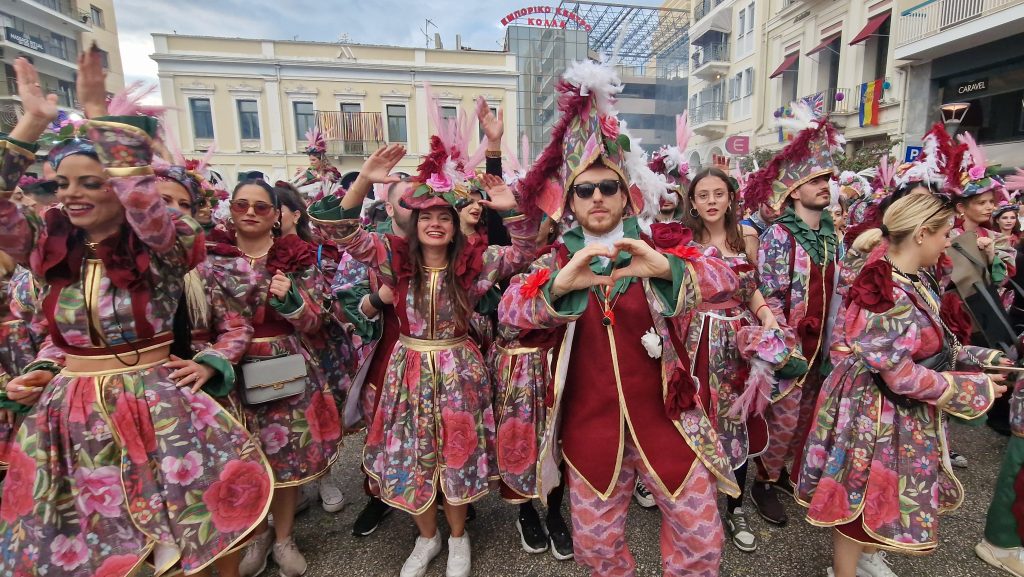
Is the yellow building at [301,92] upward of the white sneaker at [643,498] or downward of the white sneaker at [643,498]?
upward

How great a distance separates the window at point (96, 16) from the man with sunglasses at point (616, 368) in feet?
133

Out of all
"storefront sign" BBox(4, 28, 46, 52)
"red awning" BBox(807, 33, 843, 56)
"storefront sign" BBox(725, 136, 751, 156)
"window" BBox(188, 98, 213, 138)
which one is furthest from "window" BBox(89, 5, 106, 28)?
"red awning" BBox(807, 33, 843, 56)

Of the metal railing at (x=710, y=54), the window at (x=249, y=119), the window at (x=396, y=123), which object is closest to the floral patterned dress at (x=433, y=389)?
the window at (x=396, y=123)

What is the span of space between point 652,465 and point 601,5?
33.6 meters

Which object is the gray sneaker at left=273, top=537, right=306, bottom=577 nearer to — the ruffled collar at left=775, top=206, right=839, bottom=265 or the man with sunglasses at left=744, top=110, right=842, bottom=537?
the man with sunglasses at left=744, top=110, right=842, bottom=537

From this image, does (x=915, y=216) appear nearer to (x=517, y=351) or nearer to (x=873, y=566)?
(x=873, y=566)

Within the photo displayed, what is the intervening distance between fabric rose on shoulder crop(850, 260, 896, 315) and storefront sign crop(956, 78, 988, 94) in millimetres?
15654

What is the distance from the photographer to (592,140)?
209 centimetres

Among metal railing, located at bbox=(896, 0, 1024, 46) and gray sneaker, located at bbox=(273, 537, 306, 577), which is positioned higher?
metal railing, located at bbox=(896, 0, 1024, 46)

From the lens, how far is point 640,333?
2.11 m

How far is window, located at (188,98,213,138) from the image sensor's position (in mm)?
22594

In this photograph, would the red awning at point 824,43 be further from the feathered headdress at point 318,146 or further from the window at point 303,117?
the window at point 303,117

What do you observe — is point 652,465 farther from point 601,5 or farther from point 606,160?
point 601,5

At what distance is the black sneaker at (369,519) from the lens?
127 inches
